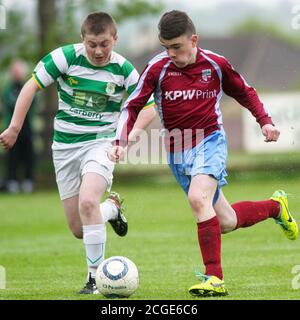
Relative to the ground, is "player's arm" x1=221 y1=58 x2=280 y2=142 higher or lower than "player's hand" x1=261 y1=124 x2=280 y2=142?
higher

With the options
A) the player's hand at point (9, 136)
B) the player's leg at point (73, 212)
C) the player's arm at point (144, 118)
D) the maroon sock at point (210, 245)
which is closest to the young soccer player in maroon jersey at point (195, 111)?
the maroon sock at point (210, 245)

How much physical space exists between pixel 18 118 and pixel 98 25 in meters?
0.88

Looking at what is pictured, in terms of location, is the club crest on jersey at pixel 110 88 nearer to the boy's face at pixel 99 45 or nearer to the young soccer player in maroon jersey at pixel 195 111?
the boy's face at pixel 99 45

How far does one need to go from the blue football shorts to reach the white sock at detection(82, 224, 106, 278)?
2.23ft

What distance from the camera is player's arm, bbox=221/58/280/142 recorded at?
21.5ft

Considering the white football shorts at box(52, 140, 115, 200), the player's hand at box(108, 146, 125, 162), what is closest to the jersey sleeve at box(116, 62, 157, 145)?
the player's hand at box(108, 146, 125, 162)

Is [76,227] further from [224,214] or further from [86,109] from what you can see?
[224,214]

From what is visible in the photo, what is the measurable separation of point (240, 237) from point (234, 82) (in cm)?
375

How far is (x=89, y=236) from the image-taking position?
21.6ft

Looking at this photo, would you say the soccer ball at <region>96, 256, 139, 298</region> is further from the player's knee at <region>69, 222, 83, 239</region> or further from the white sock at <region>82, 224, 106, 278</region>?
the player's knee at <region>69, 222, 83, 239</region>

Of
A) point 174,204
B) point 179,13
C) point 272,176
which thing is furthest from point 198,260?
point 272,176

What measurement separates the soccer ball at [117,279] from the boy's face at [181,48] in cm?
141

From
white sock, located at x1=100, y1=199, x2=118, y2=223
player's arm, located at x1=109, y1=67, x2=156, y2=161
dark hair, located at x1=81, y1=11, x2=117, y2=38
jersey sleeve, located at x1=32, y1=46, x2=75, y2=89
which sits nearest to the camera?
player's arm, located at x1=109, y1=67, x2=156, y2=161

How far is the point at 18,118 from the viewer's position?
679 cm
